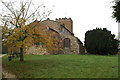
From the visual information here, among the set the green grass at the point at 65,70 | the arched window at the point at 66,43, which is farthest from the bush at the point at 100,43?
the green grass at the point at 65,70

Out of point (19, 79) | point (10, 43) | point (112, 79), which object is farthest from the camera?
point (10, 43)

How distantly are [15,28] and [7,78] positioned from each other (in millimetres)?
6798

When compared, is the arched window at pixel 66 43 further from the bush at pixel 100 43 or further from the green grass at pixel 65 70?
the green grass at pixel 65 70

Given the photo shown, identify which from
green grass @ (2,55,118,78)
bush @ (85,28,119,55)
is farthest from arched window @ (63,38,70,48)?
green grass @ (2,55,118,78)

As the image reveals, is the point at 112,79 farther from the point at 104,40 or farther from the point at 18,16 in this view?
the point at 104,40

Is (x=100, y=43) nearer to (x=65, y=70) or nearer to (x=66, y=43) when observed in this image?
(x=66, y=43)

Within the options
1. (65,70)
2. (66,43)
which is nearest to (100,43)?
(66,43)

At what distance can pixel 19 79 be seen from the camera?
9.57 m

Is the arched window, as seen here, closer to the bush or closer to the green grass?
the bush

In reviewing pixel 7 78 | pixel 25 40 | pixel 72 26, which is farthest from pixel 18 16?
pixel 72 26

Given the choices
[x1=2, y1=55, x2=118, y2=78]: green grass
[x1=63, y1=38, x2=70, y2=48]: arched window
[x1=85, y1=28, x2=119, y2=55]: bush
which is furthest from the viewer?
[x1=63, y1=38, x2=70, y2=48]: arched window

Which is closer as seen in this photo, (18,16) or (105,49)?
(18,16)

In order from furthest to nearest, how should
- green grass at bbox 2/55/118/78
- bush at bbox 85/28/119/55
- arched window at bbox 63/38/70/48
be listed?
arched window at bbox 63/38/70/48 → bush at bbox 85/28/119/55 → green grass at bbox 2/55/118/78

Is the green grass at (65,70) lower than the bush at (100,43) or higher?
lower
